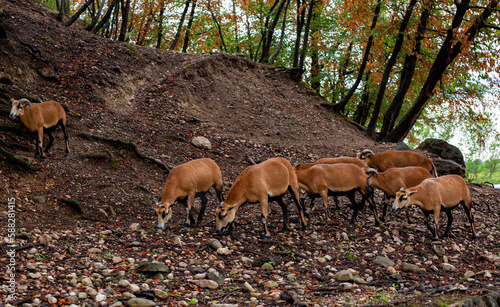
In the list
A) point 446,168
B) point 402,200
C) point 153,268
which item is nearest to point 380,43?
point 446,168

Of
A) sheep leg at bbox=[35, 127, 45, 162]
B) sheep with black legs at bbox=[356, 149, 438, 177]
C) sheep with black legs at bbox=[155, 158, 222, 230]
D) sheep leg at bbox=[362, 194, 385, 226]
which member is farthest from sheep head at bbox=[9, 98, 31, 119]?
sheep with black legs at bbox=[356, 149, 438, 177]

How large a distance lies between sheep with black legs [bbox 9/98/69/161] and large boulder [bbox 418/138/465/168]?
49.1 feet

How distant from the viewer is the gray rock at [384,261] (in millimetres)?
8406

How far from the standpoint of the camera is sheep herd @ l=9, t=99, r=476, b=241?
933cm

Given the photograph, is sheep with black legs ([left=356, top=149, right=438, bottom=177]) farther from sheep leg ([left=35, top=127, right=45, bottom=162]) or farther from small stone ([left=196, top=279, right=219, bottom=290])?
sheep leg ([left=35, top=127, right=45, bottom=162])

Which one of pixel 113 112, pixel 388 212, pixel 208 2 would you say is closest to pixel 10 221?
pixel 113 112

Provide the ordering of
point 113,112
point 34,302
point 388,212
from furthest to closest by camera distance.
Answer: point 113,112
point 388,212
point 34,302

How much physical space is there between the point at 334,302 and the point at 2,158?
788 cm

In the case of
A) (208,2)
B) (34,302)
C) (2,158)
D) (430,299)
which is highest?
(208,2)

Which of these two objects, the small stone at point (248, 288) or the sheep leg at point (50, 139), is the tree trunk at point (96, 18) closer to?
the sheep leg at point (50, 139)

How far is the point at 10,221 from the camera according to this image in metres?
7.85

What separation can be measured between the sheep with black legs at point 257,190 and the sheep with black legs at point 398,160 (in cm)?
515

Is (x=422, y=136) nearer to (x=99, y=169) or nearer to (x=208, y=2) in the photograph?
(x=208, y=2)

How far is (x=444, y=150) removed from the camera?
18234 millimetres
